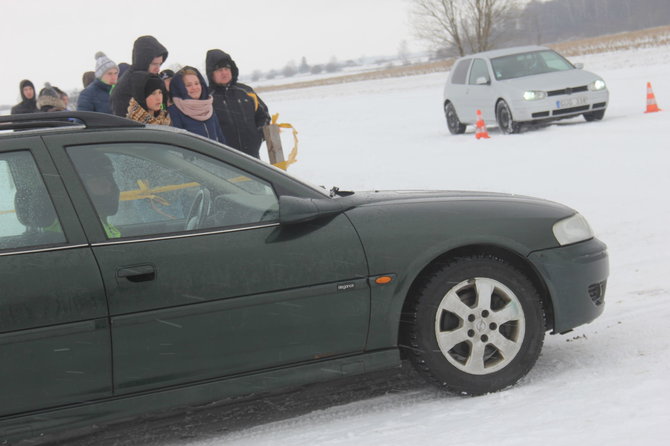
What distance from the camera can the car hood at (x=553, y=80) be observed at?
16234mm

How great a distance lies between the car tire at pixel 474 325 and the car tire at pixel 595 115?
42.6ft

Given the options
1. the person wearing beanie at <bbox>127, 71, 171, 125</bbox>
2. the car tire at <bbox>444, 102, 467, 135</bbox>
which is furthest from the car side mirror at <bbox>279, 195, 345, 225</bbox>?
the car tire at <bbox>444, 102, 467, 135</bbox>

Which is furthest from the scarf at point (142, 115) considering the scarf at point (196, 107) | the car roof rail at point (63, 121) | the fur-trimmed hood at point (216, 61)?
the car roof rail at point (63, 121)

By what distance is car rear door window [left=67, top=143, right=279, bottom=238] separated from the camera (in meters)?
3.89

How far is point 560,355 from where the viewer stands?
478 cm

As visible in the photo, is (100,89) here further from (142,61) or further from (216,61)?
(216,61)

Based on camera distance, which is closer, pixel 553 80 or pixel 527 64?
pixel 553 80

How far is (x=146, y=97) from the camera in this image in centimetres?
686

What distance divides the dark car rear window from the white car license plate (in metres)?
3.00

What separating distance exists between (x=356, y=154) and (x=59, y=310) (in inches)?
510

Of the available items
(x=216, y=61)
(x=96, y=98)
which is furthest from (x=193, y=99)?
(x=96, y=98)

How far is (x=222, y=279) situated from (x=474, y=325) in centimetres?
120

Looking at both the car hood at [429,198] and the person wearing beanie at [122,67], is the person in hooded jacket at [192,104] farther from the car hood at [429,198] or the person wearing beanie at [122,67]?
the person wearing beanie at [122,67]

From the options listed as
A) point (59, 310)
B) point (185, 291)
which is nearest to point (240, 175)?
point (185, 291)
